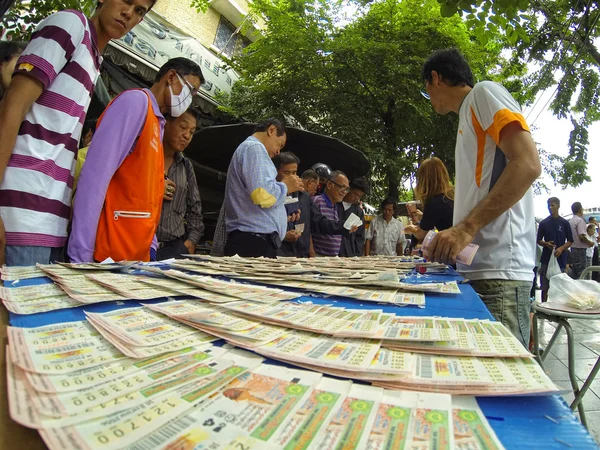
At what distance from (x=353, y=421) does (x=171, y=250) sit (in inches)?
91.4

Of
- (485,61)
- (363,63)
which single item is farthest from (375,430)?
(485,61)

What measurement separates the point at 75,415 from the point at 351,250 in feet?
14.0

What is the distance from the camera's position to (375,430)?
364mm

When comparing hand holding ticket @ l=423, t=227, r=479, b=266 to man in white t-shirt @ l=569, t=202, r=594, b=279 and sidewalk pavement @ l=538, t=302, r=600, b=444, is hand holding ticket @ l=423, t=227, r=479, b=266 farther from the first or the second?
man in white t-shirt @ l=569, t=202, r=594, b=279

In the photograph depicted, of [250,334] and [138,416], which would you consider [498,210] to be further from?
[138,416]

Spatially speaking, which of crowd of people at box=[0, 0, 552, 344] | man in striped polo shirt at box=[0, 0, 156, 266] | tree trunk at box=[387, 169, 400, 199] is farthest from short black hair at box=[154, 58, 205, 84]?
tree trunk at box=[387, 169, 400, 199]

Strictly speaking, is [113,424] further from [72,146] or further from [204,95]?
[204,95]

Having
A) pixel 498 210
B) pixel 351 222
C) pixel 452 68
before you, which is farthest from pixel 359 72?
pixel 498 210

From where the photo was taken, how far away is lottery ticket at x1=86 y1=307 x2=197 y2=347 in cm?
55

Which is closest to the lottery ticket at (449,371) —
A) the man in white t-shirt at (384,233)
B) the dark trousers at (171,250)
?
the dark trousers at (171,250)

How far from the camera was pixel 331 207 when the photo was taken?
13.9ft

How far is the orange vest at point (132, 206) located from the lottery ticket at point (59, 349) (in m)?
1.00

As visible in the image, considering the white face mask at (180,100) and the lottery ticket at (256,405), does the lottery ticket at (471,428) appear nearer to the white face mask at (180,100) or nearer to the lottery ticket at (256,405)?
the lottery ticket at (256,405)

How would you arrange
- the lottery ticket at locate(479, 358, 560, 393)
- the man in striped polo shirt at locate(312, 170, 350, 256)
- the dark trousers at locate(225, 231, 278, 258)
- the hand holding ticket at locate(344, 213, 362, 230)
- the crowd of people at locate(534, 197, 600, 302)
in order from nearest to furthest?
1. the lottery ticket at locate(479, 358, 560, 393)
2. the dark trousers at locate(225, 231, 278, 258)
3. the hand holding ticket at locate(344, 213, 362, 230)
4. the man in striped polo shirt at locate(312, 170, 350, 256)
5. the crowd of people at locate(534, 197, 600, 302)
